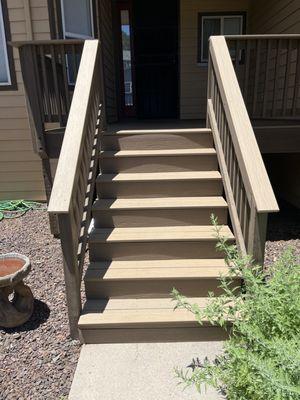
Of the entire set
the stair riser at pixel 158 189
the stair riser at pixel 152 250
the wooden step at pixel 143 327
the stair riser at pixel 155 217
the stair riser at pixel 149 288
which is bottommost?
the wooden step at pixel 143 327

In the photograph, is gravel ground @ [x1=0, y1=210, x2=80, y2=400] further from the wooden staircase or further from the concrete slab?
the wooden staircase

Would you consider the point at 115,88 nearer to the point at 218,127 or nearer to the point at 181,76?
the point at 181,76

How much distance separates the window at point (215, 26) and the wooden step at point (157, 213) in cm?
441

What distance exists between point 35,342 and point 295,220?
12.1 ft

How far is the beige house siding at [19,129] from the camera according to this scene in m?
4.32

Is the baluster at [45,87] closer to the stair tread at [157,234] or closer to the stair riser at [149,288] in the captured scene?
the stair tread at [157,234]

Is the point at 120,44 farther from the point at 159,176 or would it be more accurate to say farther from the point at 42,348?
the point at 42,348

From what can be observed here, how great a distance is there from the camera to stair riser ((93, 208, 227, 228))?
2.84 m

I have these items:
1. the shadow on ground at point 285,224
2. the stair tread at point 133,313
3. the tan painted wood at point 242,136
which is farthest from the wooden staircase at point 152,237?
the shadow on ground at point 285,224

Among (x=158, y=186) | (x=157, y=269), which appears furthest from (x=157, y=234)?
(x=158, y=186)

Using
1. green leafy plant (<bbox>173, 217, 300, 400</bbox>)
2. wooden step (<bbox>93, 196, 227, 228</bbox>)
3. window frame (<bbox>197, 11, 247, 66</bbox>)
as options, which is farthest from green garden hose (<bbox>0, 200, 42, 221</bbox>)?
window frame (<bbox>197, 11, 247, 66</bbox>)

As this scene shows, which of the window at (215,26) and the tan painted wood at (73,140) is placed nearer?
the tan painted wood at (73,140)

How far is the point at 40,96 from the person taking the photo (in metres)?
3.42

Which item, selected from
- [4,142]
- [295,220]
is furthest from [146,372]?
[4,142]
